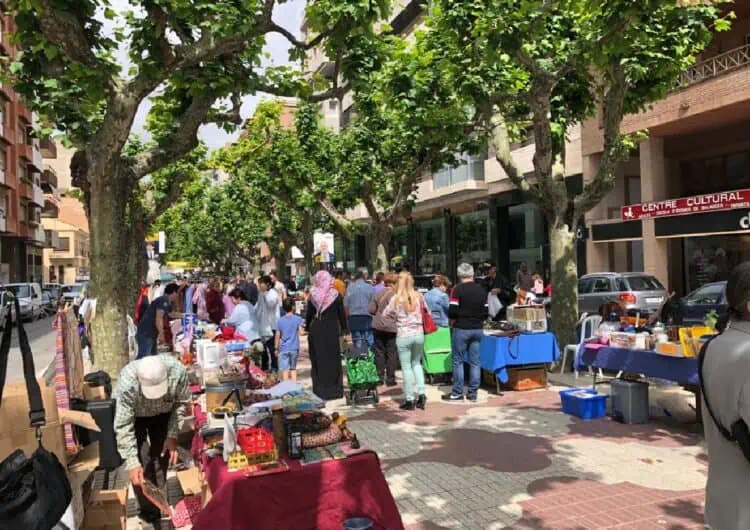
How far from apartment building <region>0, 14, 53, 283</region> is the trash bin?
39976 mm

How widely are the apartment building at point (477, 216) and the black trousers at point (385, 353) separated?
1224 cm

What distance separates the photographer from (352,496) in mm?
3930

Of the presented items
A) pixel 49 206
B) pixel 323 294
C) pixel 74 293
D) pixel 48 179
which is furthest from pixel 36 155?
pixel 323 294

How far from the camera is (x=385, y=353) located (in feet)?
34.9

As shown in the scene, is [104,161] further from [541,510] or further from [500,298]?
[500,298]

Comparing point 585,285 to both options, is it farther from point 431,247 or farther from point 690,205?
point 431,247

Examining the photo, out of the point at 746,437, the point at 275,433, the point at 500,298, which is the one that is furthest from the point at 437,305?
the point at 746,437

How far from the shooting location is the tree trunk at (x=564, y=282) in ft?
38.5

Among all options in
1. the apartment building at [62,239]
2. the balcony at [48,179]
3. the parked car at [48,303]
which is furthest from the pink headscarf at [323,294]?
the apartment building at [62,239]

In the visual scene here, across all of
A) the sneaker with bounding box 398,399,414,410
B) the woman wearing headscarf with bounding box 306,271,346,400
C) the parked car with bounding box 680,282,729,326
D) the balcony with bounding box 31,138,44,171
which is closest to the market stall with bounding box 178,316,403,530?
the sneaker with bounding box 398,399,414,410

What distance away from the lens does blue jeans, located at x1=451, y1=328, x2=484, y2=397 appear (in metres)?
9.08

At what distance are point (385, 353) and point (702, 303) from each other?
8397 mm

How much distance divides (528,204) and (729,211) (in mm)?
10964

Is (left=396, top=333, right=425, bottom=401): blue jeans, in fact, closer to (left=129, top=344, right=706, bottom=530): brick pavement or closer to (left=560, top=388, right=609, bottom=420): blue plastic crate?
(left=129, top=344, right=706, bottom=530): brick pavement
